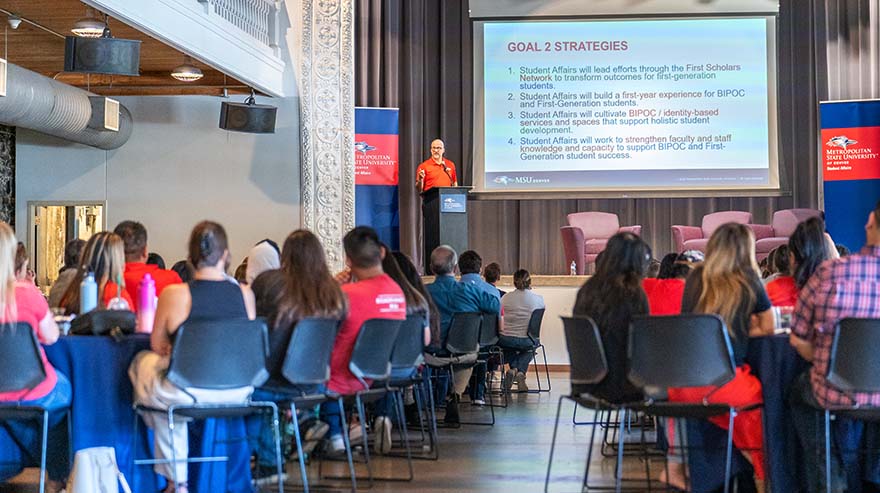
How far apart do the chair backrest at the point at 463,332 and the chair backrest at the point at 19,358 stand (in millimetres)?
3357

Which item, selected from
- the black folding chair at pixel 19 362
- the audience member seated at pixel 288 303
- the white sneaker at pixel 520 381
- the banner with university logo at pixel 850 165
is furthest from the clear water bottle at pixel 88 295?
the banner with university logo at pixel 850 165

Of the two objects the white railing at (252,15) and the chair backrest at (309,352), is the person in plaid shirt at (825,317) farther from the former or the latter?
the white railing at (252,15)

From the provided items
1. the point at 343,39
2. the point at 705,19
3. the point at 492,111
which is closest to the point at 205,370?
the point at 343,39

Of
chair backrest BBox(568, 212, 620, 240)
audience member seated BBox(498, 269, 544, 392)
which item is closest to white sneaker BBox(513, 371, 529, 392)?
audience member seated BBox(498, 269, 544, 392)

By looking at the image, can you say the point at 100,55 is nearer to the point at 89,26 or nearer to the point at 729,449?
the point at 89,26

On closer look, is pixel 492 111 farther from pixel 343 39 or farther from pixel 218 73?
pixel 218 73

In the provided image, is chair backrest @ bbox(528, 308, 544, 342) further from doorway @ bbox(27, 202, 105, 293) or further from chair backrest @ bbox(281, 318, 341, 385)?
doorway @ bbox(27, 202, 105, 293)

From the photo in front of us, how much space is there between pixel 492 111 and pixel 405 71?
1.28 meters

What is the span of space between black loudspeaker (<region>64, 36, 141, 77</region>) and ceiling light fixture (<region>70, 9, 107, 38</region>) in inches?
9.1

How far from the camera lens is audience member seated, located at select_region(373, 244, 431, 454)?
19.0 ft

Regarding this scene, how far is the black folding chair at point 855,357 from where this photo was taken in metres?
4.03

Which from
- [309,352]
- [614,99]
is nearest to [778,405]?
[309,352]

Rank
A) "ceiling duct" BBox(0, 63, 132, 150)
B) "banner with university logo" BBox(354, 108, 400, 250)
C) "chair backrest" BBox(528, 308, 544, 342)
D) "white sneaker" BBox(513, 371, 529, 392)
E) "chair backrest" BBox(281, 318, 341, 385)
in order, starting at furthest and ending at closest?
"banner with university logo" BBox(354, 108, 400, 250), "white sneaker" BBox(513, 371, 529, 392), "chair backrest" BBox(528, 308, 544, 342), "ceiling duct" BBox(0, 63, 132, 150), "chair backrest" BBox(281, 318, 341, 385)

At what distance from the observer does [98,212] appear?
465 inches
